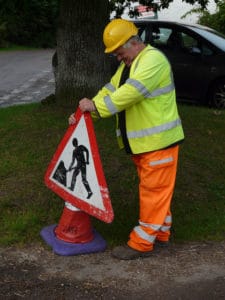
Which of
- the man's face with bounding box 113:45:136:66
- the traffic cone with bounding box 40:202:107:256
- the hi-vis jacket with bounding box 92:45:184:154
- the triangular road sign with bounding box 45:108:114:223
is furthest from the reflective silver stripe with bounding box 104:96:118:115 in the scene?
the traffic cone with bounding box 40:202:107:256

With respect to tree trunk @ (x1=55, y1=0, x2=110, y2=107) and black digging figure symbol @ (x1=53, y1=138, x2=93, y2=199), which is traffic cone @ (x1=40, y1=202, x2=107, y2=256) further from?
tree trunk @ (x1=55, y1=0, x2=110, y2=107)

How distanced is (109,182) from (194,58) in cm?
601

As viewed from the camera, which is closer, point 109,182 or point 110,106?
point 110,106

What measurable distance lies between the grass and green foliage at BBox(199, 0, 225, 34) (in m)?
13.6

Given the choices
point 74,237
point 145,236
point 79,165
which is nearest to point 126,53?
point 79,165

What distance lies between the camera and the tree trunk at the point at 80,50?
7359 mm

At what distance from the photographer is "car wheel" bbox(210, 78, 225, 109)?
35.9ft

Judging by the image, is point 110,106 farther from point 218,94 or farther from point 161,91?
point 218,94

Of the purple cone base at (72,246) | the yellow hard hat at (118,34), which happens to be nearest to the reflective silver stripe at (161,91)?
the yellow hard hat at (118,34)

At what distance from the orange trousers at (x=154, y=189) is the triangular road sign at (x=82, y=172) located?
11.5 inches

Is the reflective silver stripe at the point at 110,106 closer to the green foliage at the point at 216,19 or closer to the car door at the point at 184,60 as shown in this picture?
the car door at the point at 184,60

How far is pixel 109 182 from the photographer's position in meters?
5.85

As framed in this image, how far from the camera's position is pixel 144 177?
4477 mm

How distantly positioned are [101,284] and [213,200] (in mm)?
1974
